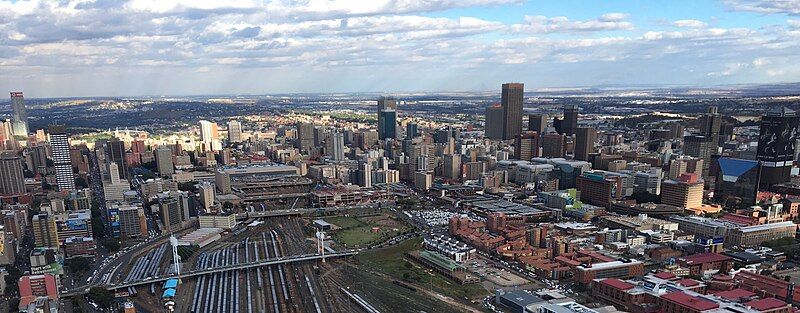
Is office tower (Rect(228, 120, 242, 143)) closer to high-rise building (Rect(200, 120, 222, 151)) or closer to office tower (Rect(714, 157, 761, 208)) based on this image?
high-rise building (Rect(200, 120, 222, 151))

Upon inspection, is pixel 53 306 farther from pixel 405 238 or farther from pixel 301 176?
pixel 301 176

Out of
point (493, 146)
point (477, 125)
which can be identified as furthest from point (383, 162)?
point (477, 125)

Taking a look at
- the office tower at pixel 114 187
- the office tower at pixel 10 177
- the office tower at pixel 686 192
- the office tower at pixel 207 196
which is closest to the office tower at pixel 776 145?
the office tower at pixel 686 192

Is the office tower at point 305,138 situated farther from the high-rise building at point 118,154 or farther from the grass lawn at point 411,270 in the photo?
the grass lawn at point 411,270

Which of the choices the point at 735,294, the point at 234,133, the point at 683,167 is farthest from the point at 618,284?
the point at 234,133

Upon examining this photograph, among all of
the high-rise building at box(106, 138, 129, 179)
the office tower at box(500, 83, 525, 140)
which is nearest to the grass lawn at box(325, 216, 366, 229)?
the high-rise building at box(106, 138, 129, 179)

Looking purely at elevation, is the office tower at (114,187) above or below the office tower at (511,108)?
below
